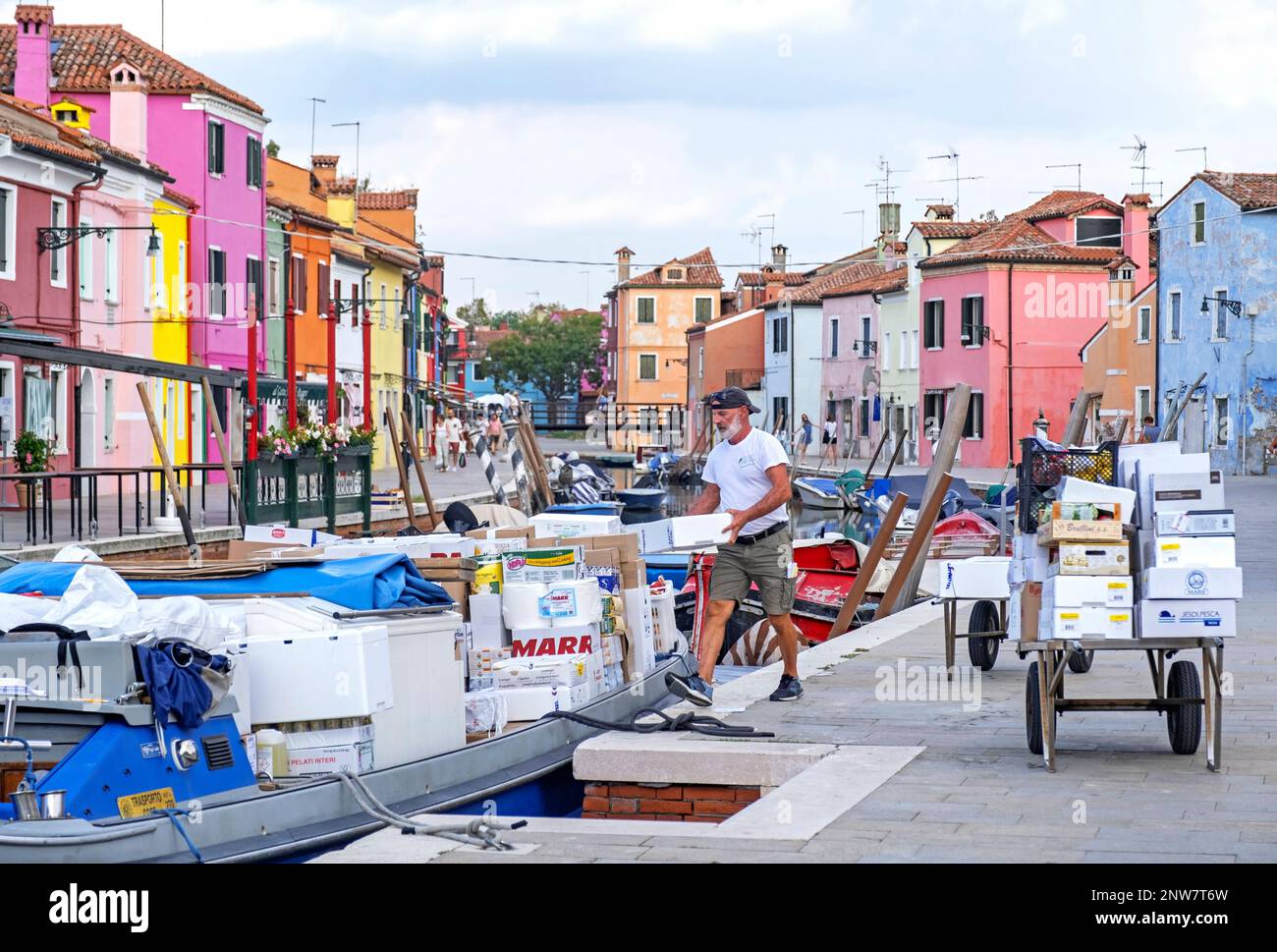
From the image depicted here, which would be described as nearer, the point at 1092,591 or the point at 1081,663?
the point at 1092,591

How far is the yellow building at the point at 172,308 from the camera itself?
123ft

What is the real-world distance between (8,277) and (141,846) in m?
24.8

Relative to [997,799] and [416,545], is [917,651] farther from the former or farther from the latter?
[997,799]

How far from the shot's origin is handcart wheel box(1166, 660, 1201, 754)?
8.49 meters

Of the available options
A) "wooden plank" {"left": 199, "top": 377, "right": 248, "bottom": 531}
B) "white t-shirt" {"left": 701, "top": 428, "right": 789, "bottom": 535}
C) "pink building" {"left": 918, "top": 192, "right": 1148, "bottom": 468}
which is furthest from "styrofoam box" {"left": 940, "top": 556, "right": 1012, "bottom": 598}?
"pink building" {"left": 918, "top": 192, "right": 1148, "bottom": 468}

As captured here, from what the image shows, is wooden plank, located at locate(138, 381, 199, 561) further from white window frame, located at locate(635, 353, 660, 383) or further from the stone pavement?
white window frame, located at locate(635, 353, 660, 383)

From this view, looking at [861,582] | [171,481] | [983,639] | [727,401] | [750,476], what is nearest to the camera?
[750,476]

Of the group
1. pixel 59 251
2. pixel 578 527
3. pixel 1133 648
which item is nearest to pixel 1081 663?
pixel 1133 648

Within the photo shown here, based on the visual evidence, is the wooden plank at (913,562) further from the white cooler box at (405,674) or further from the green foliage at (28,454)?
the green foliage at (28,454)

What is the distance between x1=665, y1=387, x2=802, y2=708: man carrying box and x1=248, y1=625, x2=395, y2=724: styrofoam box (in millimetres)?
2818

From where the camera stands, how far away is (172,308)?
38.7 metres

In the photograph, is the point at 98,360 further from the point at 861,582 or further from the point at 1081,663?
the point at 1081,663

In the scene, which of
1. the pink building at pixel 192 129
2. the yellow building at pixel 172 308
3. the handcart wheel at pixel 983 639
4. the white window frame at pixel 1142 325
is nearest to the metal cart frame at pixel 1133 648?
the handcart wheel at pixel 983 639

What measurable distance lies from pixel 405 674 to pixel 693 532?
2297mm
